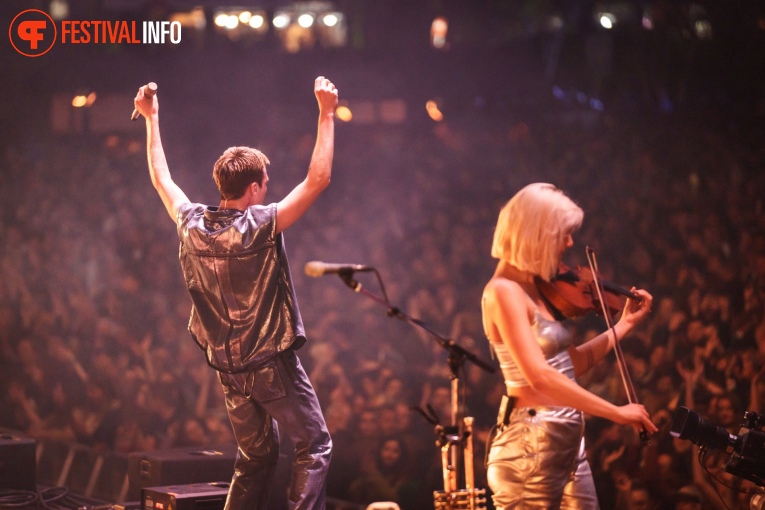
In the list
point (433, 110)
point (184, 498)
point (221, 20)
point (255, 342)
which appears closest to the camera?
point (255, 342)

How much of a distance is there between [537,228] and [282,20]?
351 inches

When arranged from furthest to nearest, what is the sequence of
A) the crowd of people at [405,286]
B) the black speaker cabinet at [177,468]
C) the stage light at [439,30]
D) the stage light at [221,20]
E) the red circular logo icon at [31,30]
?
the stage light at [221,20] < the stage light at [439,30] < the red circular logo icon at [31,30] < the crowd of people at [405,286] < the black speaker cabinet at [177,468]

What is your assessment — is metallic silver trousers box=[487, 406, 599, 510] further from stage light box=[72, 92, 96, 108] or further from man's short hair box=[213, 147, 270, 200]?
stage light box=[72, 92, 96, 108]

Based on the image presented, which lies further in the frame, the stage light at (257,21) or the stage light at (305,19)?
the stage light at (305,19)

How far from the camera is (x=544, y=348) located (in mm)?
2033

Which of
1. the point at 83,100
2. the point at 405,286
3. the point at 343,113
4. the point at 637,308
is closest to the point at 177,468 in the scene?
the point at 637,308

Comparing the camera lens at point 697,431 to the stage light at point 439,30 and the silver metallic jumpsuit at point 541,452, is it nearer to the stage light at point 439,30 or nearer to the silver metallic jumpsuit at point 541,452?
the silver metallic jumpsuit at point 541,452

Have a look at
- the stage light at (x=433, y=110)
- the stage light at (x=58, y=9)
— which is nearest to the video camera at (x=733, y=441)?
the stage light at (x=433, y=110)

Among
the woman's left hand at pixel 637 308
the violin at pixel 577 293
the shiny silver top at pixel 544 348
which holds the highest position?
the violin at pixel 577 293

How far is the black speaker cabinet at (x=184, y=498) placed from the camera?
9.50 feet

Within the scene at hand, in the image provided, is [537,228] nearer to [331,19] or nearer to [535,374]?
[535,374]

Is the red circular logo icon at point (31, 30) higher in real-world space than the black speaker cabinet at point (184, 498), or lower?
higher

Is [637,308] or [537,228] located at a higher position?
[537,228]

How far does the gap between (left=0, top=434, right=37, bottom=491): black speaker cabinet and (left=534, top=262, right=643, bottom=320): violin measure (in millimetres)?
Answer: 2711
